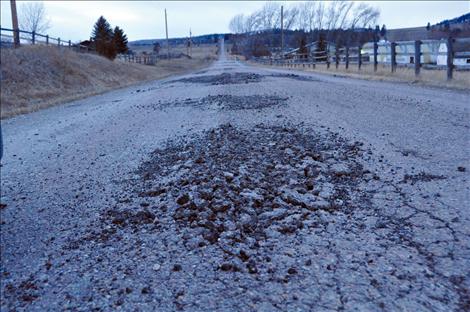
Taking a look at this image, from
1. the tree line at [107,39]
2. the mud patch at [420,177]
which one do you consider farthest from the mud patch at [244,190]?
the tree line at [107,39]

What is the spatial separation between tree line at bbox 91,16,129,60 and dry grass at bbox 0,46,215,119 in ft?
40.6

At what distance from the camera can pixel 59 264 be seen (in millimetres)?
2469

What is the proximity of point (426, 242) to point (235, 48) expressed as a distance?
147802 millimetres

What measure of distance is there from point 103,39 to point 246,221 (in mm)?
43920

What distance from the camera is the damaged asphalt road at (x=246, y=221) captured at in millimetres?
2088

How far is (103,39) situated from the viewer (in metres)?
43.2

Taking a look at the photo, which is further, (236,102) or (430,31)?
(430,31)

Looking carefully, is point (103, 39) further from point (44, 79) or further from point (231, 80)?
point (231, 80)

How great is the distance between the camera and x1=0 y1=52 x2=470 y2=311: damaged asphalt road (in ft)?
6.85

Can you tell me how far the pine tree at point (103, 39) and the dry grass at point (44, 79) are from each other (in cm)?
1226

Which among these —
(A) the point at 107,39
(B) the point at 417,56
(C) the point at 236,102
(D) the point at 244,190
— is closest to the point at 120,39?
(A) the point at 107,39

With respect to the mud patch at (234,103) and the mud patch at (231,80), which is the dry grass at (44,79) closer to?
the mud patch at (231,80)

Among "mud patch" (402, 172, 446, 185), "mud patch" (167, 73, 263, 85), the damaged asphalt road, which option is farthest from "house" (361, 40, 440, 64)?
"mud patch" (402, 172, 446, 185)

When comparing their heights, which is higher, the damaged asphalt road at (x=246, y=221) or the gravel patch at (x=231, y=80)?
the gravel patch at (x=231, y=80)
